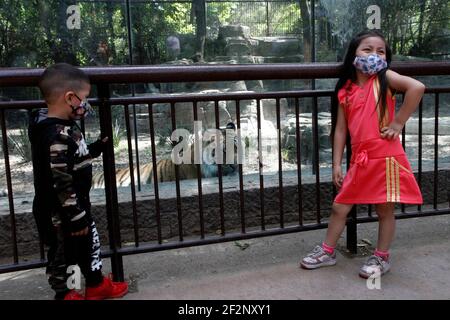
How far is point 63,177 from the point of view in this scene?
1951mm

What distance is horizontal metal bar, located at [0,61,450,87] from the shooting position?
7.09 ft

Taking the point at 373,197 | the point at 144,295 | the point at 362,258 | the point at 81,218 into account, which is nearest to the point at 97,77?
the point at 81,218

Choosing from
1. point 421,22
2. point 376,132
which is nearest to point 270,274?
point 376,132

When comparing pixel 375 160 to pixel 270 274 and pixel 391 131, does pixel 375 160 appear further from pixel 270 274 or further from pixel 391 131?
pixel 270 274

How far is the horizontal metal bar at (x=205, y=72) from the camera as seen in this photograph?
2.16 meters

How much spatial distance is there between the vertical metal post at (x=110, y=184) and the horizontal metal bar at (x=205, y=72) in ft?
0.37

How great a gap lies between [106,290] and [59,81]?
3.38 feet

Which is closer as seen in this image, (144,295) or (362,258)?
(144,295)

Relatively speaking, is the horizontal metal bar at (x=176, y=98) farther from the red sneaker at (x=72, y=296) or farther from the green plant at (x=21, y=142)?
the green plant at (x=21, y=142)

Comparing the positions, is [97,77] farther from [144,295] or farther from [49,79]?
[144,295]

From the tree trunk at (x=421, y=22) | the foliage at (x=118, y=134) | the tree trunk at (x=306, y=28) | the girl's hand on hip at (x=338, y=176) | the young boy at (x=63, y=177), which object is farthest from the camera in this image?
the tree trunk at (x=421, y=22)

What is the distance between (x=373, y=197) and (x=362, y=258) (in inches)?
21.5

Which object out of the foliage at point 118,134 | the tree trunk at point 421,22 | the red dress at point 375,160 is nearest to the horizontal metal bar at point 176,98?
the red dress at point 375,160
